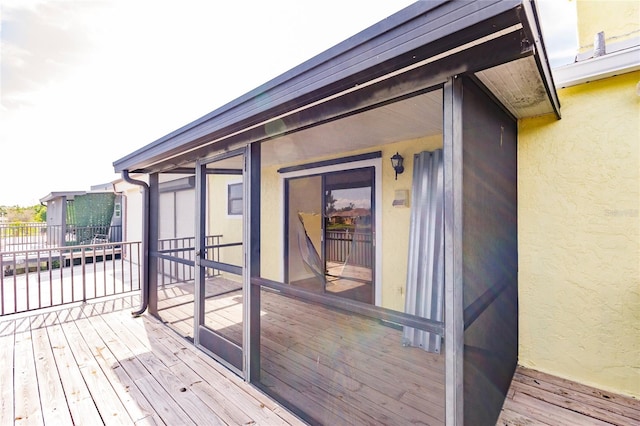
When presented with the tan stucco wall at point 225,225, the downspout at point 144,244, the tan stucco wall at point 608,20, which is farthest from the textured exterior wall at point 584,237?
the tan stucco wall at point 225,225

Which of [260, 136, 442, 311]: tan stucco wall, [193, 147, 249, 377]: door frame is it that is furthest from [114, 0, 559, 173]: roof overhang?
[260, 136, 442, 311]: tan stucco wall

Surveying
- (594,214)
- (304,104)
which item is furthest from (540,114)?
(304,104)

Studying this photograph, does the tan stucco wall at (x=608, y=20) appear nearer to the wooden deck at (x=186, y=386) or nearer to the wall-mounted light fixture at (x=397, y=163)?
the wall-mounted light fixture at (x=397, y=163)

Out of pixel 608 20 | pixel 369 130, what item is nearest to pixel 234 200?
pixel 369 130

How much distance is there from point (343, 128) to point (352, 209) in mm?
1557

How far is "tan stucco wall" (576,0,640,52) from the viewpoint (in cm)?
233

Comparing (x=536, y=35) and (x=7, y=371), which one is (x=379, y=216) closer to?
(x=536, y=35)

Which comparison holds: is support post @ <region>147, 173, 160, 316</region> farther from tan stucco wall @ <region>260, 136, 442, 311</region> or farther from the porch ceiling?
tan stucco wall @ <region>260, 136, 442, 311</region>

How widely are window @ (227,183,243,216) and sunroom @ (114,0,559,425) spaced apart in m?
0.60

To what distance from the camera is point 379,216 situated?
391cm

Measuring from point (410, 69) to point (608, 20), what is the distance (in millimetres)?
2517

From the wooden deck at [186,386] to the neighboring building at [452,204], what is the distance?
0.19 ft

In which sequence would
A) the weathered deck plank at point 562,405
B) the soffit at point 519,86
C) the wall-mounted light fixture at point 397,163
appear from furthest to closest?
the wall-mounted light fixture at point 397,163 → the weathered deck plank at point 562,405 → the soffit at point 519,86

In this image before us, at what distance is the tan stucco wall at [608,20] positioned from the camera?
2.33m
